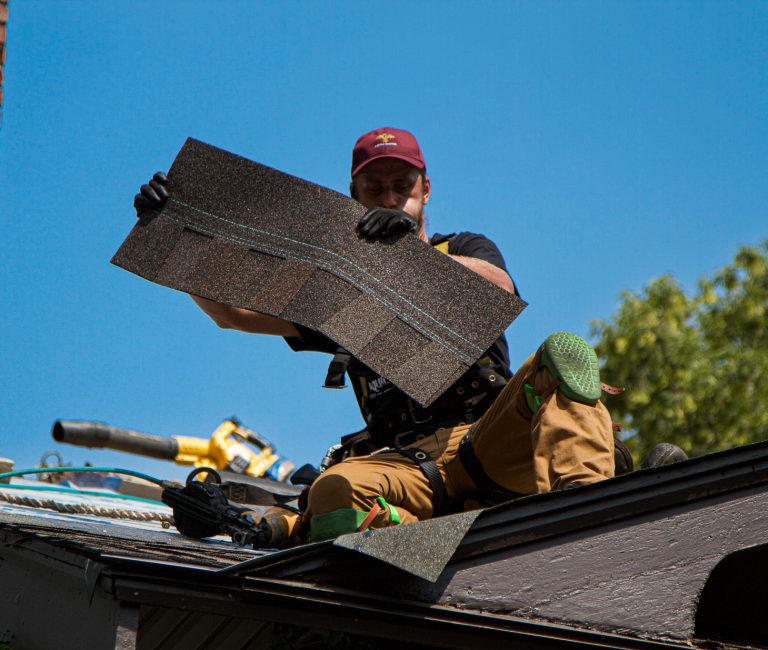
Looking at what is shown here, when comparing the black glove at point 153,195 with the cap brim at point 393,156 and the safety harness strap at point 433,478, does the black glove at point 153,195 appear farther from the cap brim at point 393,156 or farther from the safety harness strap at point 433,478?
the safety harness strap at point 433,478

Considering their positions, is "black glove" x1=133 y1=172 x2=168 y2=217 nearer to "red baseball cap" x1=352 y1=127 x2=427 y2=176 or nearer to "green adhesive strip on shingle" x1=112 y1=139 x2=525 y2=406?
"green adhesive strip on shingle" x1=112 y1=139 x2=525 y2=406

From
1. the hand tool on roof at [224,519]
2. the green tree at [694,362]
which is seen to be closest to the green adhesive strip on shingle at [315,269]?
the hand tool on roof at [224,519]

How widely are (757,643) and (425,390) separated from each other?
1.97 m

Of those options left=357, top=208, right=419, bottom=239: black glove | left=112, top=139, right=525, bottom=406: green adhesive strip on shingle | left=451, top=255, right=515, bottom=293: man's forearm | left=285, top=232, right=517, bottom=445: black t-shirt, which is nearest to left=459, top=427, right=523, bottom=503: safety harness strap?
left=285, top=232, right=517, bottom=445: black t-shirt

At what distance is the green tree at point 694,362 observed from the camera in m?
19.3

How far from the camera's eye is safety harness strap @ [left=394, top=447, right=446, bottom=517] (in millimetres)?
4504

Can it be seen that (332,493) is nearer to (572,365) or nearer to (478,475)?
(478,475)

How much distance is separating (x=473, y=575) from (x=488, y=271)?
1888 mm

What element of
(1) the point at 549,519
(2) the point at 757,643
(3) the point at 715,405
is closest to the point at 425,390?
(1) the point at 549,519

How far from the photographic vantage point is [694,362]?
1991 cm

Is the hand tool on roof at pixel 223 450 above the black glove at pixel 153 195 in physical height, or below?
above

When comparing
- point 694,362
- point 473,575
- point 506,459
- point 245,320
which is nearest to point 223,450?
point 245,320

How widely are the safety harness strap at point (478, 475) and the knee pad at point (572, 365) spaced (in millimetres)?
633

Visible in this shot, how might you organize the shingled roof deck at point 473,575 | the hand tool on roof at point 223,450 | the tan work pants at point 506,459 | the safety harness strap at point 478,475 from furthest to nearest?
the hand tool on roof at point 223,450 < the safety harness strap at point 478,475 < the tan work pants at point 506,459 < the shingled roof deck at point 473,575
